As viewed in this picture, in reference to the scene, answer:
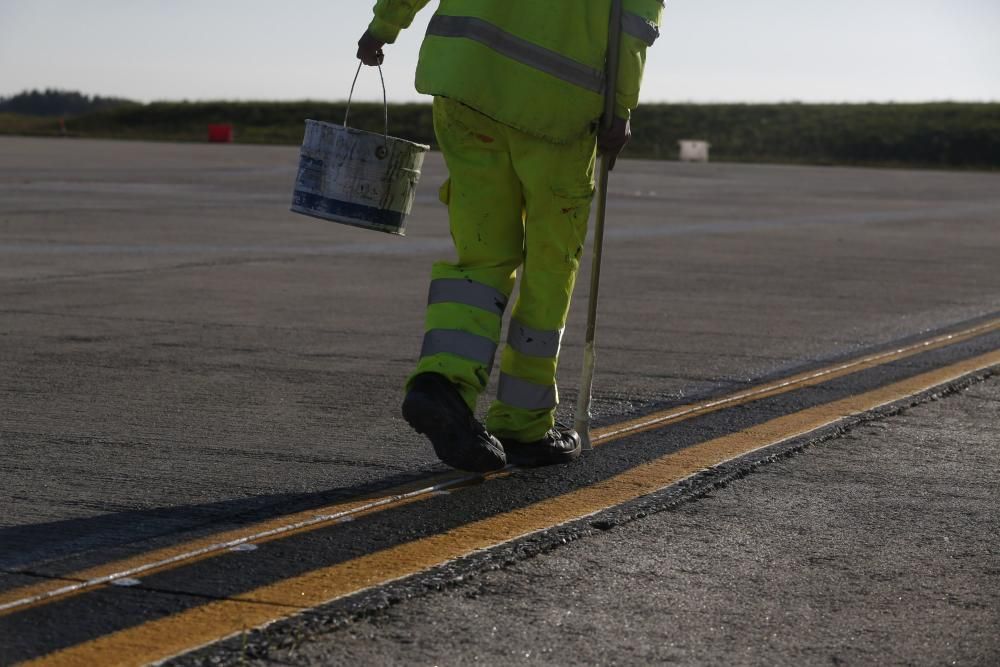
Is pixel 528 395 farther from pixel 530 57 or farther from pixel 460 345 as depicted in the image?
pixel 530 57

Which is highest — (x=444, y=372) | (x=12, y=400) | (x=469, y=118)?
(x=469, y=118)

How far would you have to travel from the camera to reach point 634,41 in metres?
4.91

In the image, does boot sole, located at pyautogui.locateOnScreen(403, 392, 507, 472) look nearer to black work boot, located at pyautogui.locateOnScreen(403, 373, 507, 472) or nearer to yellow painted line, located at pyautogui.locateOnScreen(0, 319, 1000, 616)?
black work boot, located at pyautogui.locateOnScreen(403, 373, 507, 472)

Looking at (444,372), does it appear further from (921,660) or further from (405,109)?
(405,109)

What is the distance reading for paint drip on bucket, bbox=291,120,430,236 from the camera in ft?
18.1

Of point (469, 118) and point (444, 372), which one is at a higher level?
point (469, 118)

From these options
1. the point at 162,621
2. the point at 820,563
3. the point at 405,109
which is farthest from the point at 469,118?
the point at 405,109

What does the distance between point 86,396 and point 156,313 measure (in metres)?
2.59

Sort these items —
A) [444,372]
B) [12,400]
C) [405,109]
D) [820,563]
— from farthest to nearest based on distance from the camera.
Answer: [405,109] → [12,400] → [444,372] → [820,563]

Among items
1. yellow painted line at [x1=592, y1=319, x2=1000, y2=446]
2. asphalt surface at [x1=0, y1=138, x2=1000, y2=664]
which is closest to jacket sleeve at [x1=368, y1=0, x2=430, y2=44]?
asphalt surface at [x1=0, y1=138, x2=1000, y2=664]

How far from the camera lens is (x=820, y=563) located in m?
3.94

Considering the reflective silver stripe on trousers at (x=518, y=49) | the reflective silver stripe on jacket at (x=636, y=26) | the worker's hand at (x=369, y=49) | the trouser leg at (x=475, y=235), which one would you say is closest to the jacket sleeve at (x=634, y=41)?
the reflective silver stripe on jacket at (x=636, y=26)

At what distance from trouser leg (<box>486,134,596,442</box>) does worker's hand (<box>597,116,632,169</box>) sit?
39mm

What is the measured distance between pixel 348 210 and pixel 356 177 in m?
0.11
